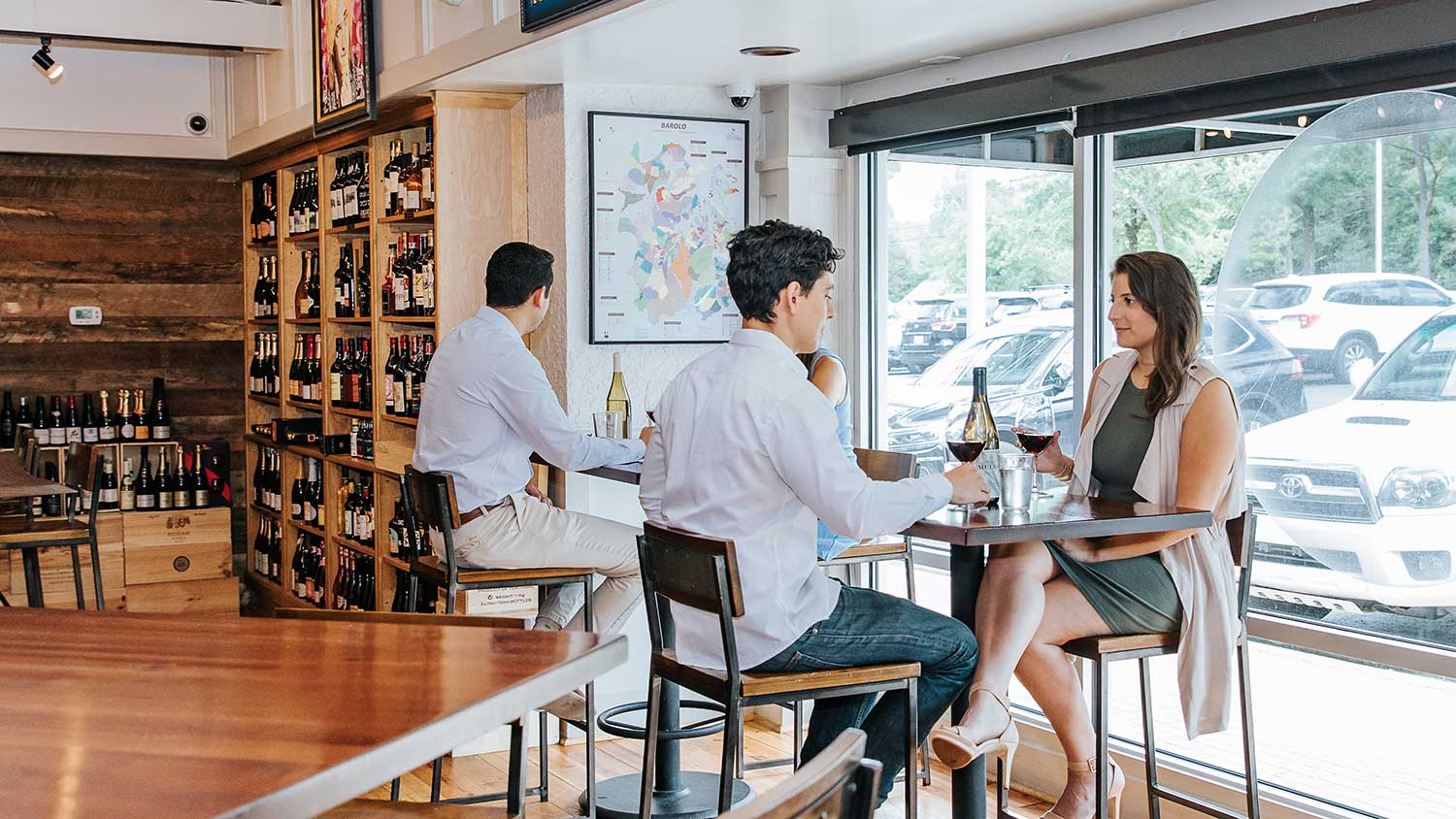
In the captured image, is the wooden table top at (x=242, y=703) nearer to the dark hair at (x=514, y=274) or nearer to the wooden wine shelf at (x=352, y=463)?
the dark hair at (x=514, y=274)

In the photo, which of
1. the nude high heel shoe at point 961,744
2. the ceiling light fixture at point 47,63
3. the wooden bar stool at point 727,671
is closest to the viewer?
the wooden bar stool at point 727,671

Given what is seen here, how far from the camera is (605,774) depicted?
174 inches

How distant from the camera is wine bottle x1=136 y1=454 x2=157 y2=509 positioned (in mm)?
7082

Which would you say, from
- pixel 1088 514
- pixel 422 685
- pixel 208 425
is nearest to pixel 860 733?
pixel 422 685

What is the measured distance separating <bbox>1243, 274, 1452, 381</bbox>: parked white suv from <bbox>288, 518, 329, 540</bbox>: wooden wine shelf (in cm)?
434

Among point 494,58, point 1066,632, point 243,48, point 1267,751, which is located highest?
point 243,48

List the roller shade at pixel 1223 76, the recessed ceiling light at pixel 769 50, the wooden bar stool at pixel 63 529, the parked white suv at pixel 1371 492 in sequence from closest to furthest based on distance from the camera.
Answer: the roller shade at pixel 1223 76, the parked white suv at pixel 1371 492, the recessed ceiling light at pixel 769 50, the wooden bar stool at pixel 63 529

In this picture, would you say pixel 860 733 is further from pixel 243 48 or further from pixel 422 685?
pixel 243 48

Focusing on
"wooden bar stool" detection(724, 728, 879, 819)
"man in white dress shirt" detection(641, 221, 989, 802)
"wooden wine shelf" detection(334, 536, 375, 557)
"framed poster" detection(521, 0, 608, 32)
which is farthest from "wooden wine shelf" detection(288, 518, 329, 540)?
"wooden bar stool" detection(724, 728, 879, 819)

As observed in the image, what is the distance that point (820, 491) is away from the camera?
2.70 metres

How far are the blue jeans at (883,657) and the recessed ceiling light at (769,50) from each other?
1.80 metres

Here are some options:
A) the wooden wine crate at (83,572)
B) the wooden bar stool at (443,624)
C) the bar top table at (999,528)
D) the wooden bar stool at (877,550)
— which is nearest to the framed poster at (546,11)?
the wooden bar stool at (877,550)

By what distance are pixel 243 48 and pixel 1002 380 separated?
13.3 feet

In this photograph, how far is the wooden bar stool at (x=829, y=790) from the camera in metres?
1.18
